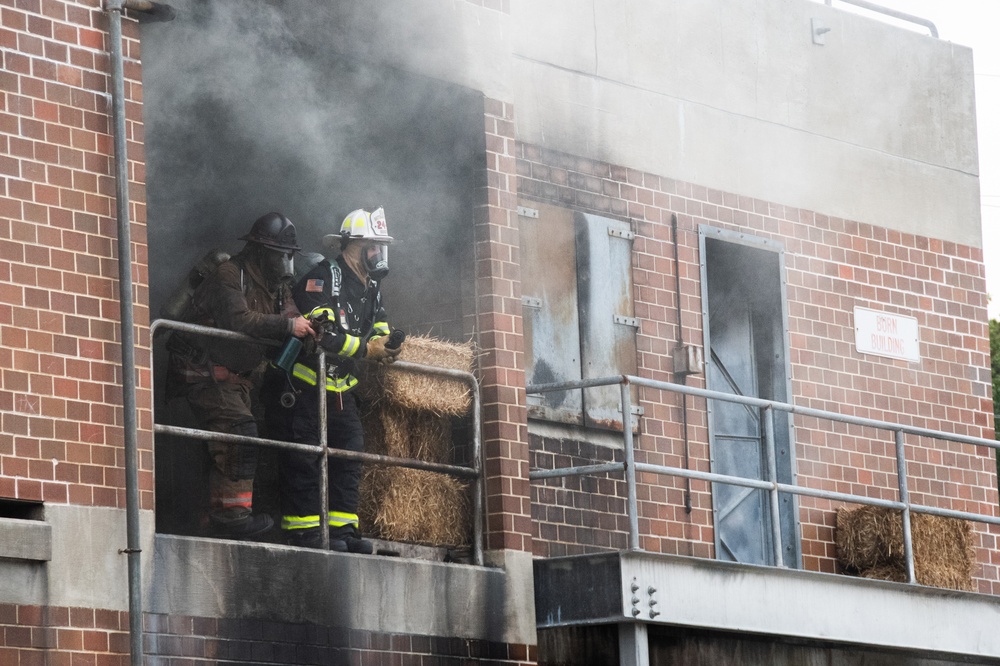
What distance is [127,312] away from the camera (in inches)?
345

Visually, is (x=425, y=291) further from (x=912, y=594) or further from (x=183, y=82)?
(x=912, y=594)

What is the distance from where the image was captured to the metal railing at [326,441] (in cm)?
916

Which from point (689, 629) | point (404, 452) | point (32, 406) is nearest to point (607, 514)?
point (689, 629)

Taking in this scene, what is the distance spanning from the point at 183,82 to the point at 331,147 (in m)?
1.25

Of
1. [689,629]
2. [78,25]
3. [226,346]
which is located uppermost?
[78,25]

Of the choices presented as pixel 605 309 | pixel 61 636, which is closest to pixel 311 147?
pixel 605 309

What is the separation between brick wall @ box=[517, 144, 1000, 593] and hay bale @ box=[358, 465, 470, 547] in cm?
118

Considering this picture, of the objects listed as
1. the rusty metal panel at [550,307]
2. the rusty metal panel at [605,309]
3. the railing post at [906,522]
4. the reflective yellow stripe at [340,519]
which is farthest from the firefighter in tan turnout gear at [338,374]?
the railing post at [906,522]

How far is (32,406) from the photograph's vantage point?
8.43 m

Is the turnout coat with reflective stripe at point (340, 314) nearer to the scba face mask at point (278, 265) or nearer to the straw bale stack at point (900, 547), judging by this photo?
the scba face mask at point (278, 265)

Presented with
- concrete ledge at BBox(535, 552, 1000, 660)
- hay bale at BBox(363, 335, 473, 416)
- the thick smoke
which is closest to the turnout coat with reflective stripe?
hay bale at BBox(363, 335, 473, 416)

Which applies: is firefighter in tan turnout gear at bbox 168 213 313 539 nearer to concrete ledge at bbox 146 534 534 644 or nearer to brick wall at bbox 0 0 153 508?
concrete ledge at bbox 146 534 534 644

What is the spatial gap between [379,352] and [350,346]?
304 mm

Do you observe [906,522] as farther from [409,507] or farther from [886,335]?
[409,507]
